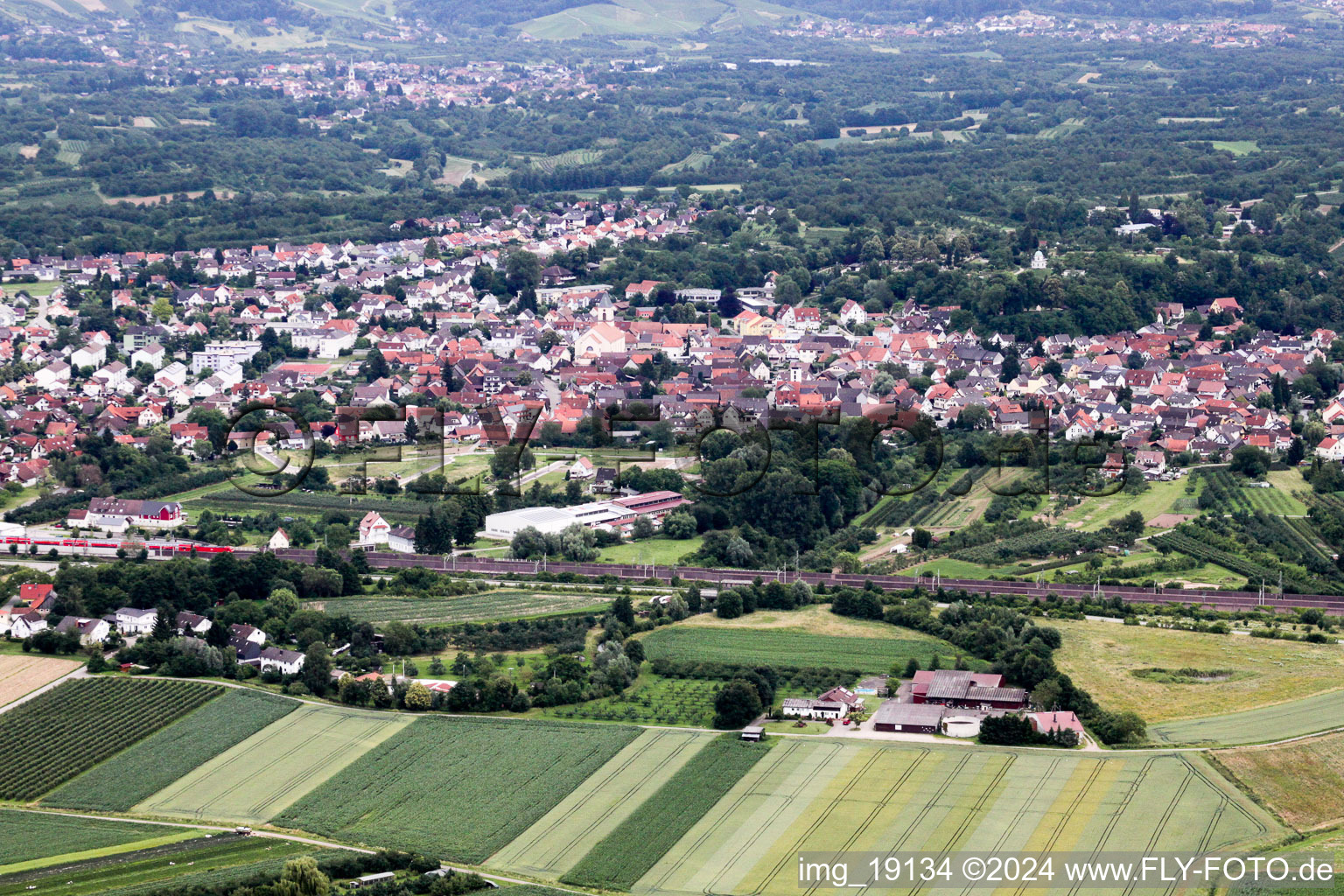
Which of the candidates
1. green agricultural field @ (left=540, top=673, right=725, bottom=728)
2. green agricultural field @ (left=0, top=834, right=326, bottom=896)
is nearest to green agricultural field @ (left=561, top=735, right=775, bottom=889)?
green agricultural field @ (left=540, top=673, right=725, bottom=728)

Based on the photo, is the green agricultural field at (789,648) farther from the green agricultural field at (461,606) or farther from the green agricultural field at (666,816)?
the green agricultural field at (666,816)

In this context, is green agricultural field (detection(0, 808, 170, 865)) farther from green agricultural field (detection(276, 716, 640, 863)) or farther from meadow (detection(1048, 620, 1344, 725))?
meadow (detection(1048, 620, 1344, 725))

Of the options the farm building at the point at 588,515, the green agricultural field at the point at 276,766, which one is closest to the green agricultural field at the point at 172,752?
the green agricultural field at the point at 276,766

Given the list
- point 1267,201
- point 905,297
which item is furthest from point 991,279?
point 1267,201

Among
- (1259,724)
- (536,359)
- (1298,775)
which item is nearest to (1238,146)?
(536,359)

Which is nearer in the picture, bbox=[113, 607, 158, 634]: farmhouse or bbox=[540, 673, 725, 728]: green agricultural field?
bbox=[540, 673, 725, 728]: green agricultural field

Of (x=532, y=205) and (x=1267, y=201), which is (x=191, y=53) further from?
(x=1267, y=201)
